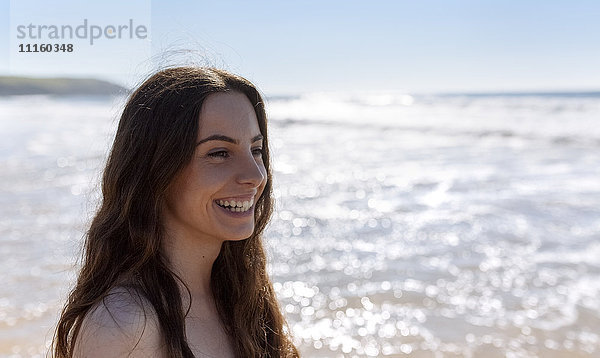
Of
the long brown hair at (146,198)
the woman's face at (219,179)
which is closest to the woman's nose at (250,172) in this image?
the woman's face at (219,179)

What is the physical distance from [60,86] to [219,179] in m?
67.8

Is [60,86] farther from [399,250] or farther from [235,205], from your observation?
[235,205]

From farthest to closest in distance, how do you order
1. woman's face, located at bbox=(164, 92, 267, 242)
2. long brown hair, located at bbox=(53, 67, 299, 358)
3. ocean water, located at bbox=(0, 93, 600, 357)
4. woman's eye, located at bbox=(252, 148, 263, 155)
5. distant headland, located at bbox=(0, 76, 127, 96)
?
distant headland, located at bbox=(0, 76, 127, 96) → ocean water, located at bbox=(0, 93, 600, 357) → woman's eye, located at bbox=(252, 148, 263, 155) → woman's face, located at bbox=(164, 92, 267, 242) → long brown hair, located at bbox=(53, 67, 299, 358)

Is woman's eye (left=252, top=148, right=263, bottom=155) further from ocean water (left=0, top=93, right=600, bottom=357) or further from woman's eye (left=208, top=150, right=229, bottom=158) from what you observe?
ocean water (left=0, top=93, right=600, bottom=357)

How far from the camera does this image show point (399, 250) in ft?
24.3

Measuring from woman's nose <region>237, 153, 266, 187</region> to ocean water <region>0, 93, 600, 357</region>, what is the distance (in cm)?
63

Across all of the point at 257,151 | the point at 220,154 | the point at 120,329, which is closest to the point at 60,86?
the point at 257,151

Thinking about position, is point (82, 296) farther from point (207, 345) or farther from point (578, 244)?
point (578, 244)

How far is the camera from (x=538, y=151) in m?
16.2

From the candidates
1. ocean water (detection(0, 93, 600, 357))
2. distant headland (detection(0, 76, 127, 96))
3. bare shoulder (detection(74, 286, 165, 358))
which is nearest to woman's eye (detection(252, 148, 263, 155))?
ocean water (detection(0, 93, 600, 357))

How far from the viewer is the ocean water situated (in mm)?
5242

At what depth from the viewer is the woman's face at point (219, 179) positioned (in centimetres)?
213

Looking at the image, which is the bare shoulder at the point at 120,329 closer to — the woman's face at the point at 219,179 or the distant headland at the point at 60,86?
the woman's face at the point at 219,179

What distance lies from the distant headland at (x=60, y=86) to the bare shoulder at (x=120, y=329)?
186ft
